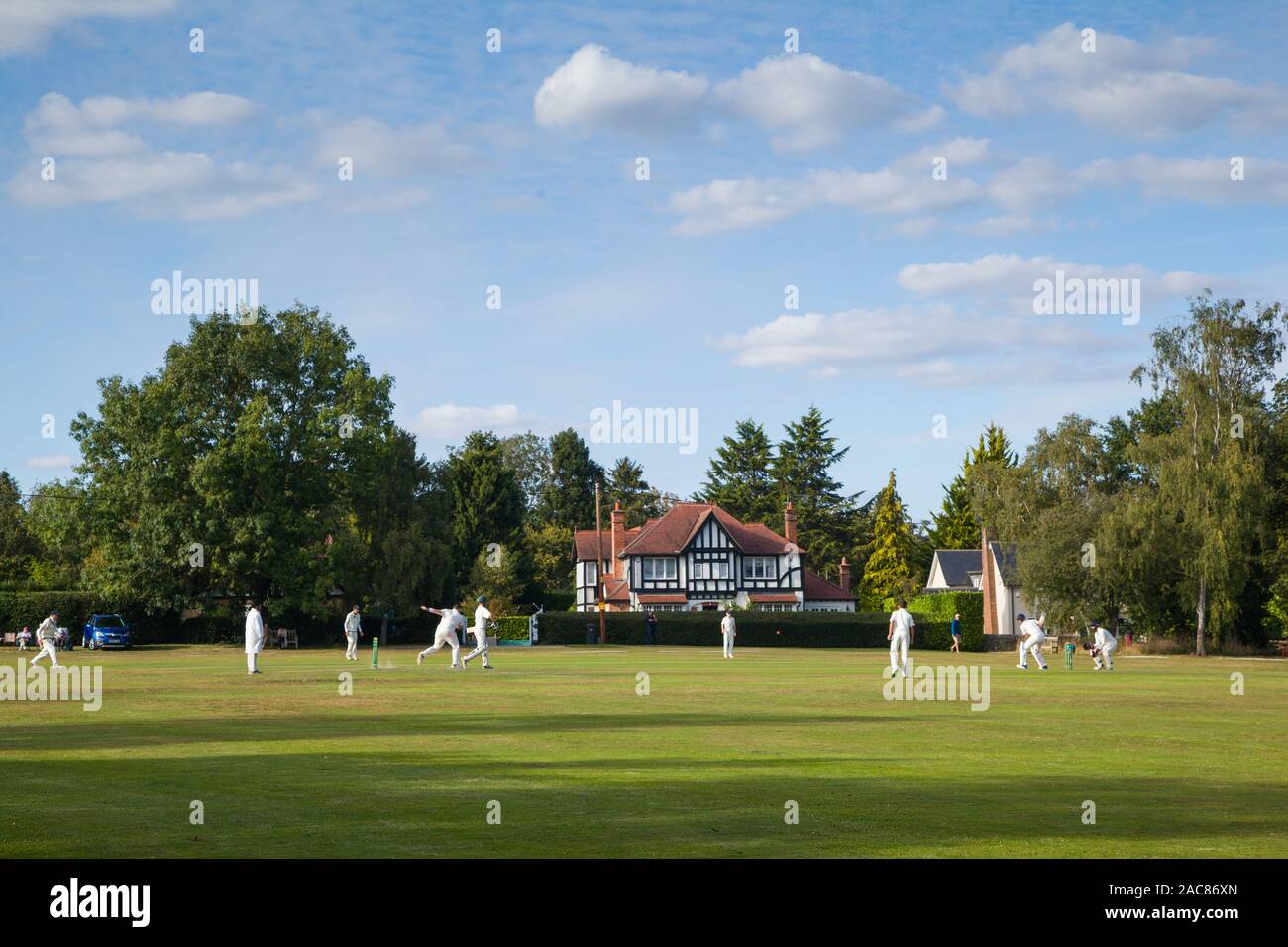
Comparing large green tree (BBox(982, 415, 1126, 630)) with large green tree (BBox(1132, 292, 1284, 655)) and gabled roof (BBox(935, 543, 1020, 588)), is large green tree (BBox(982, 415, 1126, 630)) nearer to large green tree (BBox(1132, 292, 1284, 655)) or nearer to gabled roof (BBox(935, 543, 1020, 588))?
large green tree (BBox(1132, 292, 1284, 655))

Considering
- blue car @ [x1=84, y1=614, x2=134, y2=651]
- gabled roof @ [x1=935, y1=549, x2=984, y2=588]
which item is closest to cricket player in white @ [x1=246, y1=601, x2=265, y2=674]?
blue car @ [x1=84, y1=614, x2=134, y2=651]

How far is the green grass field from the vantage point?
430 inches

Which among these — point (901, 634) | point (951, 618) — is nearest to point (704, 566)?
point (951, 618)

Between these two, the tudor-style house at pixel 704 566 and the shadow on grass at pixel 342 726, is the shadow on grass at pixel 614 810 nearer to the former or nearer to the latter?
the shadow on grass at pixel 342 726

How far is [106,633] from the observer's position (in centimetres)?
6631

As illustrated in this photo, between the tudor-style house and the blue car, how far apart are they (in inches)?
1727

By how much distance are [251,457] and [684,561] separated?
44.5 metres

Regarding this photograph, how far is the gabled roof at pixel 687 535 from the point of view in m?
106

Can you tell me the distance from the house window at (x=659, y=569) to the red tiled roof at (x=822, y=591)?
40.6 ft

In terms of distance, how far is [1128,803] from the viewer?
13125mm

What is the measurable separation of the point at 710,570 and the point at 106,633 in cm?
5116

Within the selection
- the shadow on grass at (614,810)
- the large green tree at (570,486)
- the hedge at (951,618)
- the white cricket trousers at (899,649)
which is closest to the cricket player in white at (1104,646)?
the white cricket trousers at (899,649)
